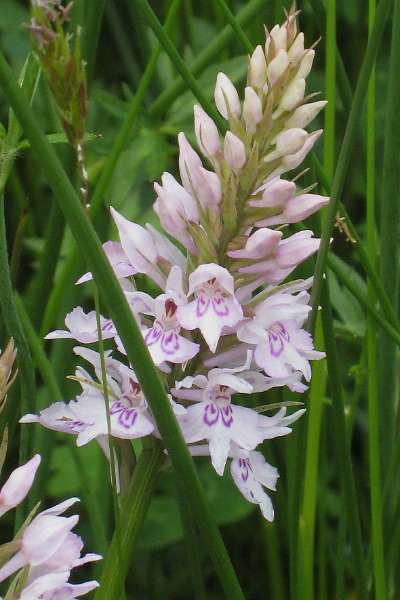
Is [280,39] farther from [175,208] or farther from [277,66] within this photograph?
[175,208]

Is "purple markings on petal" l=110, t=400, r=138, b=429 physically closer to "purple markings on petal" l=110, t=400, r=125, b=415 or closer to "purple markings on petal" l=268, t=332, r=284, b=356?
"purple markings on petal" l=110, t=400, r=125, b=415

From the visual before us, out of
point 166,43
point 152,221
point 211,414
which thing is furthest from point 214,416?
point 152,221

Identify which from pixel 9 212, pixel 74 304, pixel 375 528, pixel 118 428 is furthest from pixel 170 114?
pixel 118 428

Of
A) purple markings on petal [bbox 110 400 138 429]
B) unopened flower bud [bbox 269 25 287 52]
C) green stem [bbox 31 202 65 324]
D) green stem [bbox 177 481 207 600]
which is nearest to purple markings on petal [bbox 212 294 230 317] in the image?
purple markings on petal [bbox 110 400 138 429]

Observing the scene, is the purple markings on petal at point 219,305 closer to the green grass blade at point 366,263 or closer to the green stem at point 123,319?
the green stem at point 123,319

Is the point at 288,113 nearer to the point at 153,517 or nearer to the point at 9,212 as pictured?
the point at 153,517
